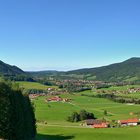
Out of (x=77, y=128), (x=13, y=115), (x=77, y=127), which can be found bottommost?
(x=77, y=127)

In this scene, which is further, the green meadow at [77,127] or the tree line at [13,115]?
the green meadow at [77,127]

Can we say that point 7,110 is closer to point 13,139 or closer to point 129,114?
point 13,139

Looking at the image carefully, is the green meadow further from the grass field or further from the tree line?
the tree line

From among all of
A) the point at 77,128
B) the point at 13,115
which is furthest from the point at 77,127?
the point at 13,115

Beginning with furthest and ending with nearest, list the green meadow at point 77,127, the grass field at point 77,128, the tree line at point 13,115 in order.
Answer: the green meadow at point 77,127 → the grass field at point 77,128 → the tree line at point 13,115

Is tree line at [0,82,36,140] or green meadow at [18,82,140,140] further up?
tree line at [0,82,36,140]

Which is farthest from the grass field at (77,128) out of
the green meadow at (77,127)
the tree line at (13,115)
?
the tree line at (13,115)

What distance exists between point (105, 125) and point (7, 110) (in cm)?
6359

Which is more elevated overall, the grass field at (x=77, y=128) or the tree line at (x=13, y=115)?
the tree line at (x=13, y=115)

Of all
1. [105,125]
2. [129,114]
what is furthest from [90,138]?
[129,114]

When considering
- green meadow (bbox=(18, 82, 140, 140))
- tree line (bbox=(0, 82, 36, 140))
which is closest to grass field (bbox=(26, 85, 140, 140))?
green meadow (bbox=(18, 82, 140, 140))

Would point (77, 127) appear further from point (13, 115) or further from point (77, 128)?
point (13, 115)

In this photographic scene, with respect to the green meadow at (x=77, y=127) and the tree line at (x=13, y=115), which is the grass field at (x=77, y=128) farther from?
the tree line at (x=13, y=115)

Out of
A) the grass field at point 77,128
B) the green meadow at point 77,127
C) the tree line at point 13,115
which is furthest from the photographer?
the green meadow at point 77,127
